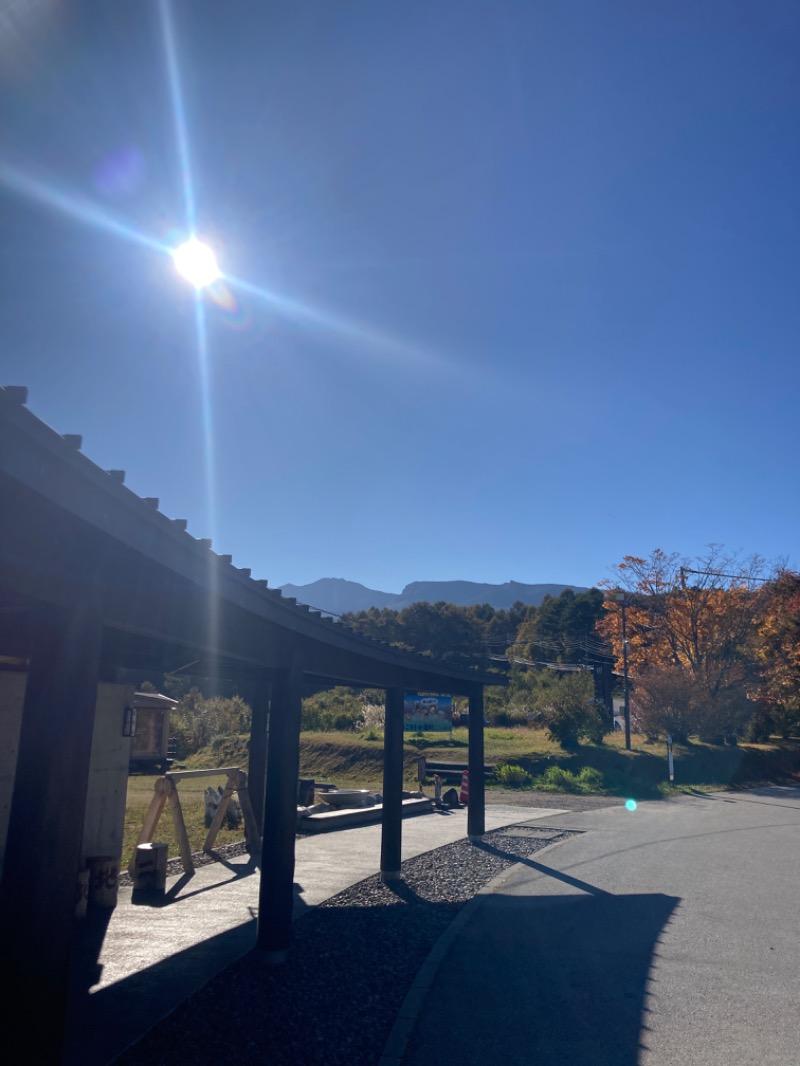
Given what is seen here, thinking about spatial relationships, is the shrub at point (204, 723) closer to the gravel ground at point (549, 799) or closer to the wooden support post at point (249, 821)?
the gravel ground at point (549, 799)

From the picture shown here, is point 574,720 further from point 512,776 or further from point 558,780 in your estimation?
point 512,776

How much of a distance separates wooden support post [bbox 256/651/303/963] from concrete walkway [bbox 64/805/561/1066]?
469 mm

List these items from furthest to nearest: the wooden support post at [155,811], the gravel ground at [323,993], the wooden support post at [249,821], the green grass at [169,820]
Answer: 1. the green grass at [169,820]
2. the wooden support post at [249,821]
3. the wooden support post at [155,811]
4. the gravel ground at [323,993]

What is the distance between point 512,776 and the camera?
27.4 metres

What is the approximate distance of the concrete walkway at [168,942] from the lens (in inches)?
221

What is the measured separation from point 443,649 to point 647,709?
83.4 ft

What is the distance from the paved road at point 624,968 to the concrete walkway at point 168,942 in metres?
A: 2.01

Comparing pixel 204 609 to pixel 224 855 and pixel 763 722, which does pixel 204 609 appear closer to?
pixel 224 855

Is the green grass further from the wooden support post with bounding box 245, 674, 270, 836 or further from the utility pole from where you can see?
the utility pole

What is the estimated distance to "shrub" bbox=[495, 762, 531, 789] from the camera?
27.0 metres

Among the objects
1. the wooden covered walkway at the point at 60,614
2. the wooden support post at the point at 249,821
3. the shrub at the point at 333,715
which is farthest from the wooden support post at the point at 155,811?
the shrub at the point at 333,715

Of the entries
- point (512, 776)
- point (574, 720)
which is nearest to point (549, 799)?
point (512, 776)

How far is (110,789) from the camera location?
32.6 feet

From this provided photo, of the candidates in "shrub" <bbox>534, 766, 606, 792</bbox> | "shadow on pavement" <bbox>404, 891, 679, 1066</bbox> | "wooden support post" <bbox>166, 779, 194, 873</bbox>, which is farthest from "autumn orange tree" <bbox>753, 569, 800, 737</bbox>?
"wooden support post" <bbox>166, 779, 194, 873</bbox>
